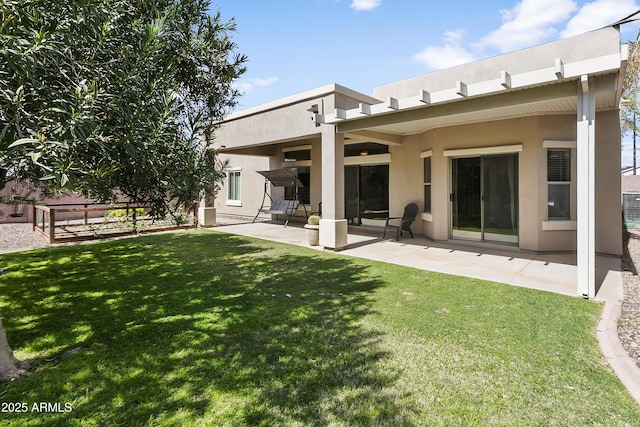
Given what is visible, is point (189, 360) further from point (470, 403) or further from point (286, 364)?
point (470, 403)

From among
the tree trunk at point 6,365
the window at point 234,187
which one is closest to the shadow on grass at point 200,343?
the tree trunk at point 6,365

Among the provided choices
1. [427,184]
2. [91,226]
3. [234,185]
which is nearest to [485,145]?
[427,184]

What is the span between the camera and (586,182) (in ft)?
16.9

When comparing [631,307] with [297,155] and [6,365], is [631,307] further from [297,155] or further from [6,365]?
[297,155]

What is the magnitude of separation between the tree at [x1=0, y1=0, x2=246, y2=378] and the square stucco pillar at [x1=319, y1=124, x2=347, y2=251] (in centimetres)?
423

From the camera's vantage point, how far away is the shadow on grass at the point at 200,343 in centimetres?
263

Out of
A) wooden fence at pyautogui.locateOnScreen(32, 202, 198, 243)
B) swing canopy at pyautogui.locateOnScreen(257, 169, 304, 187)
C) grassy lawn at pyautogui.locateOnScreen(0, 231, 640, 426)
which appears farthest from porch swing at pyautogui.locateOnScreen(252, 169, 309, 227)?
grassy lawn at pyautogui.locateOnScreen(0, 231, 640, 426)

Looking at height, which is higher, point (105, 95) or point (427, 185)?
point (105, 95)

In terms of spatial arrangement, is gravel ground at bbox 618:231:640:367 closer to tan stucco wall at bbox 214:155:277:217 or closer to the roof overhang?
the roof overhang

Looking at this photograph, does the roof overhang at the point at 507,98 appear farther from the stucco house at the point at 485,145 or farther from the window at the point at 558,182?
the window at the point at 558,182

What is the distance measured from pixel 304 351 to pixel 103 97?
122 inches

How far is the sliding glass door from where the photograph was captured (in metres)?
8.66

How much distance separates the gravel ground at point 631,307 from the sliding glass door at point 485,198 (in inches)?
91.5

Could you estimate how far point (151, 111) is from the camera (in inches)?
134
